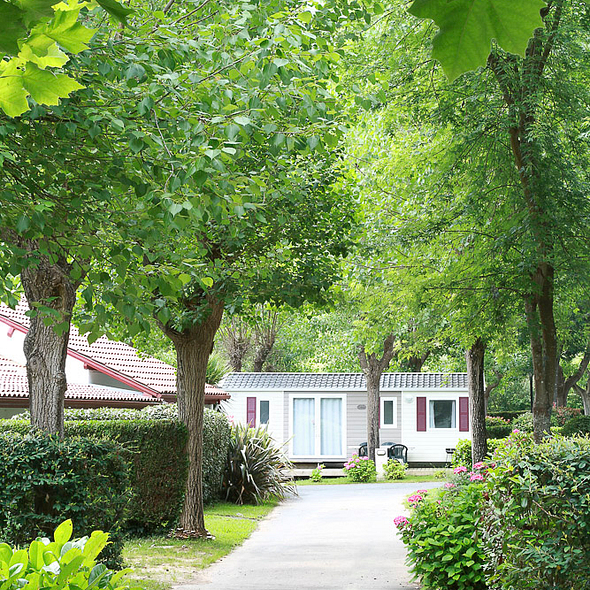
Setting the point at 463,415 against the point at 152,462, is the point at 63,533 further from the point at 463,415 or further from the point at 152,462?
the point at 463,415

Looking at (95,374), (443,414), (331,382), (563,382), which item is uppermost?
(563,382)

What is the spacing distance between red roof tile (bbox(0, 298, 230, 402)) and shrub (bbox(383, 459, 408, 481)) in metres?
6.69

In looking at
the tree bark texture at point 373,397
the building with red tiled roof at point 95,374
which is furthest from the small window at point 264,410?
the building with red tiled roof at point 95,374

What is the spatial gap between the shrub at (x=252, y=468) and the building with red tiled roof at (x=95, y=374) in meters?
1.71

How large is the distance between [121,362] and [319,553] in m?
9.26

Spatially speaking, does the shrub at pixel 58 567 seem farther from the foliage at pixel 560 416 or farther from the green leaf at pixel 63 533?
the foliage at pixel 560 416

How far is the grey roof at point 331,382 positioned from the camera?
27.5m

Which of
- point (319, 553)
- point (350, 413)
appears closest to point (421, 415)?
point (350, 413)

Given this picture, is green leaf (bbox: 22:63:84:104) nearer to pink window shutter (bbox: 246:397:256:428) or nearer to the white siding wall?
the white siding wall

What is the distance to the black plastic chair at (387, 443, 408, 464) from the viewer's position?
26559mm

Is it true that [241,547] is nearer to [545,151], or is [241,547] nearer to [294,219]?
[294,219]

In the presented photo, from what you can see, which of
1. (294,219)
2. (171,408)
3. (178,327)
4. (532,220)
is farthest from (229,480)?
(532,220)

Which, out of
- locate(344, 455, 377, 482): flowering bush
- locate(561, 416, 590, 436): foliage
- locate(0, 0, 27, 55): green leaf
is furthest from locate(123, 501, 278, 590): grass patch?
locate(344, 455, 377, 482): flowering bush

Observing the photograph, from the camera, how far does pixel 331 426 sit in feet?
90.5
